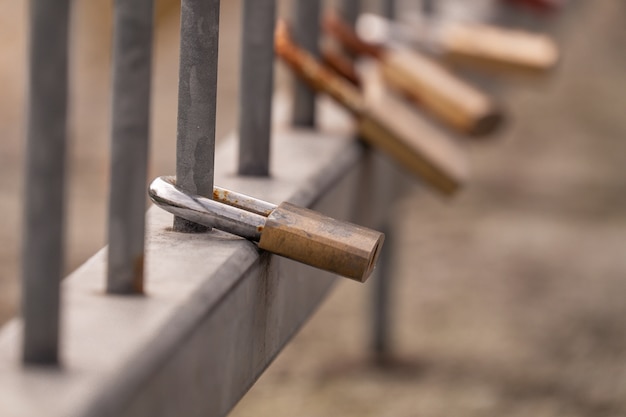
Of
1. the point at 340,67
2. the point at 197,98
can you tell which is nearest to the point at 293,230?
the point at 197,98

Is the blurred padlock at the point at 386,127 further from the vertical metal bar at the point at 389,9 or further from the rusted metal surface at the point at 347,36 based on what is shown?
the vertical metal bar at the point at 389,9

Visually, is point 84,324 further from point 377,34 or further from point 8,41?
point 8,41

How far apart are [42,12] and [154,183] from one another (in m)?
0.41

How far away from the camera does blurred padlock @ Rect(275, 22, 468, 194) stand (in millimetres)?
1880

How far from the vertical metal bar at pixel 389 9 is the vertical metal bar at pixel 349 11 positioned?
11.3 inches

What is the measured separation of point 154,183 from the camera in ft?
3.76

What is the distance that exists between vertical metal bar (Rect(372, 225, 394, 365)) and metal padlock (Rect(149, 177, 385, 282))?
8.01 ft

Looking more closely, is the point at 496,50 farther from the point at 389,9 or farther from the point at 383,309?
the point at 383,309

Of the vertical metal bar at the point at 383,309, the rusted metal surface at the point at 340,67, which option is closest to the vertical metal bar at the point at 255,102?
the rusted metal surface at the point at 340,67

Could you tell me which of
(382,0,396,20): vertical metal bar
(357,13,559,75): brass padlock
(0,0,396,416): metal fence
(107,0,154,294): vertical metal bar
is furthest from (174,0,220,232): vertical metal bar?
(382,0,396,20): vertical metal bar

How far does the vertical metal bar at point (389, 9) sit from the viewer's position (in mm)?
2693

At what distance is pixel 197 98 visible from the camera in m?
1.13

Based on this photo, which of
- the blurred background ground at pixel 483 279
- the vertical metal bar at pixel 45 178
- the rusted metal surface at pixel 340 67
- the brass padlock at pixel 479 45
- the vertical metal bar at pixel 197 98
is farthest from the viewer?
the blurred background ground at pixel 483 279

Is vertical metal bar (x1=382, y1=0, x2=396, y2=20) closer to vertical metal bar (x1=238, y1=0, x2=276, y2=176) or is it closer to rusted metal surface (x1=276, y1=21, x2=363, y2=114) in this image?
rusted metal surface (x1=276, y1=21, x2=363, y2=114)
